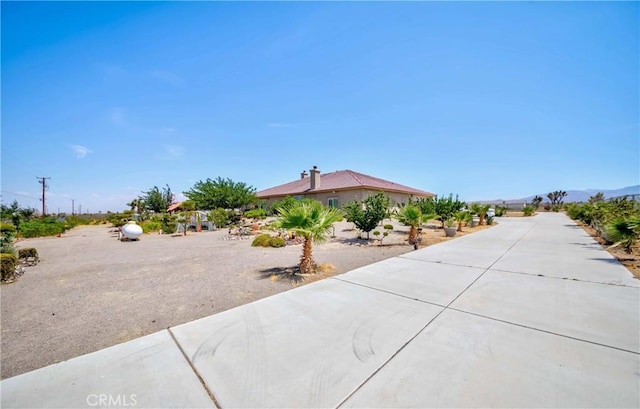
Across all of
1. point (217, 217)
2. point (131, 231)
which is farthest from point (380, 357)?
point (217, 217)

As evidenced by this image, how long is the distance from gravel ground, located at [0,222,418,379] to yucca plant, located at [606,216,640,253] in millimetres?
6694

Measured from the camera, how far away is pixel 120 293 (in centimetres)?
517

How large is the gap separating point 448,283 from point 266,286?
160 inches

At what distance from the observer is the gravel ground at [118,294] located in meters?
3.33

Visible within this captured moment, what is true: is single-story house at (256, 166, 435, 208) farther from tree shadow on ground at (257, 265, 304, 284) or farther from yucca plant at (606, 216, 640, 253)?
tree shadow on ground at (257, 265, 304, 284)

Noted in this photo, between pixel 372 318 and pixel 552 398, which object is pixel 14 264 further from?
pixel 552 398

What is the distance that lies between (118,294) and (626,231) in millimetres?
14388

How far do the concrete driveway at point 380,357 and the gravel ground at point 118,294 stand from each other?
0.59 m

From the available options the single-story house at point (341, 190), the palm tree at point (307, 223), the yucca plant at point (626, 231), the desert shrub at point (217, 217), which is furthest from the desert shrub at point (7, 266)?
the single-story house at point (341, 190)

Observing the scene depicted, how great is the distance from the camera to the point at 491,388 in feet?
7.41

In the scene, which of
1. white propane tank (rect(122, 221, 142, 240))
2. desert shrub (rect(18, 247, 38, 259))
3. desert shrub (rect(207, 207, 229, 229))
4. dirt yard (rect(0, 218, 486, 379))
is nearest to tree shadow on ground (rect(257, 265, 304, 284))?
dirt yard (rect(0, 218, 486, 379))

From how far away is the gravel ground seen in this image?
10.9 feet

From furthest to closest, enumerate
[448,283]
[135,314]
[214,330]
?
[448,283], [135,314], [214,330]

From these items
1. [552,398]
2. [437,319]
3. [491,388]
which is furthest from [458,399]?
[437,319]
